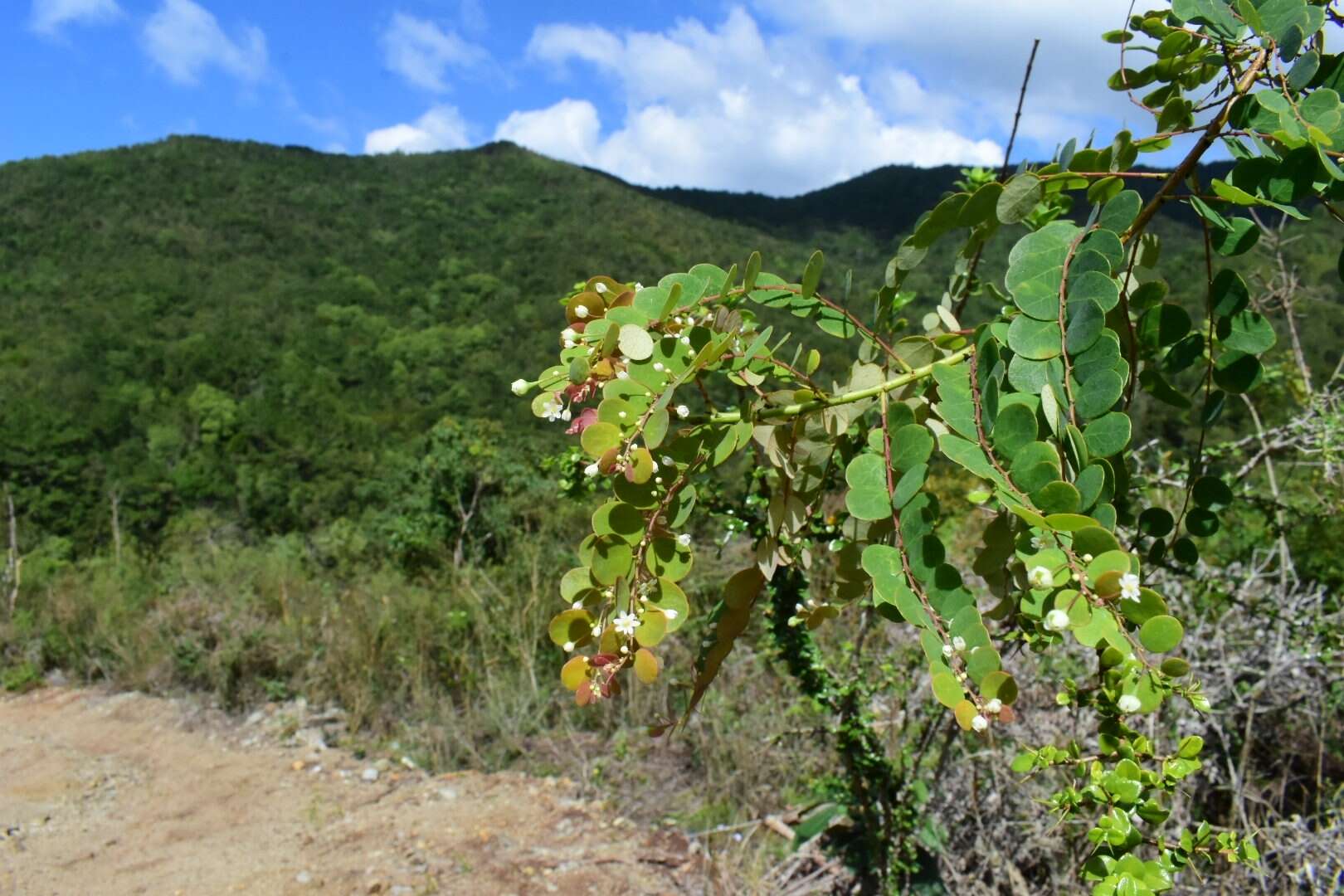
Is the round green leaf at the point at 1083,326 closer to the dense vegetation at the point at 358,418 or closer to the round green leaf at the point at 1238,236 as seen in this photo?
the round green leaf at the point at 1238,236

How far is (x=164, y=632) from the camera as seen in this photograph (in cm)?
426

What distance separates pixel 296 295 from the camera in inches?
1363

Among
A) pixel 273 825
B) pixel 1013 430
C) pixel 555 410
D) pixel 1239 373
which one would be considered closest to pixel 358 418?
pixel 273 825

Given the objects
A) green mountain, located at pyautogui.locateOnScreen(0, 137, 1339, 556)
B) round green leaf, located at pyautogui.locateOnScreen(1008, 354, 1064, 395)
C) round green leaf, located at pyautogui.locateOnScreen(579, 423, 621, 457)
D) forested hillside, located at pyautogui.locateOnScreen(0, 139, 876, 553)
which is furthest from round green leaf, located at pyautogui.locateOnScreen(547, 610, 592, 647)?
forested hillside, located at pyautogui.locateOnScreen(0, 139, 876, 553)

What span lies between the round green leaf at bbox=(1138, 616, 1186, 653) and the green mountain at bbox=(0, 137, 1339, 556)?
1600 millimetres

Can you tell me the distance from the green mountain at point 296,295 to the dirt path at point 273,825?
1.80 metres

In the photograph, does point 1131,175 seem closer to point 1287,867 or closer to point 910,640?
point 1287,867

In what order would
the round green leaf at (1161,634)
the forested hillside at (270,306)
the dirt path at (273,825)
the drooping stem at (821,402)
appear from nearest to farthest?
the round green leaf at (1161,634), the drooping stem at (821,402), the dirt path at (273,825), the forested hillside at (270,306)

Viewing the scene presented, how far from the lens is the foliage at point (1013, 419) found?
0.54 metres

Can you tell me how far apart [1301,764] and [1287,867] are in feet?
2.21

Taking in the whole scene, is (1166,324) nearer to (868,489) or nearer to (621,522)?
(868,489)

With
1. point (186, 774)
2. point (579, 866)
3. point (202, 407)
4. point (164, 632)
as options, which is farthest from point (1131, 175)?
Answer: point (202, 407)

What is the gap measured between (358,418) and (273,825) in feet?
71.9

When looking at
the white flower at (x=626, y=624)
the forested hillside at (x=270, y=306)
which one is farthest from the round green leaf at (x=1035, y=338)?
the forested hillside at (x=270, y=306)
